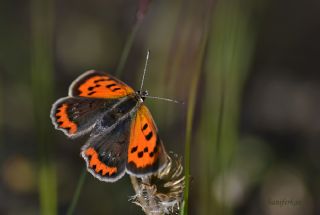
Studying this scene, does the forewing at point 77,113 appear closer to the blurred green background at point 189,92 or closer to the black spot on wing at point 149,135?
the blurred green background at point 189,92

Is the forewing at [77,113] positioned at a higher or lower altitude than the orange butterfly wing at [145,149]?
higher

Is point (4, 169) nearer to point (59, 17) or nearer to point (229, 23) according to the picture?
point (59, 17)

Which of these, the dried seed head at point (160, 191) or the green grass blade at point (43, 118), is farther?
the green grass blade at point (43, 118)

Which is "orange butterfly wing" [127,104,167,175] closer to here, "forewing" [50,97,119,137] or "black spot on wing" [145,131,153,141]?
"black spot on wing" [145,131,153,141]

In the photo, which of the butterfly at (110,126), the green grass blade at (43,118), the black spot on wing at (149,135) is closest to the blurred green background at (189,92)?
the green grass blade at (43,118)

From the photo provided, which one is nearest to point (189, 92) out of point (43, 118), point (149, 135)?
point (43, 118)

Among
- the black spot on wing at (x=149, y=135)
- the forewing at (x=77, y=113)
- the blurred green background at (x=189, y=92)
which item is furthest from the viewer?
the blurred green background at (x=189, y=92)

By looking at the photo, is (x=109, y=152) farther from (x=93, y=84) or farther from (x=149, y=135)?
(x=93, y=84)
